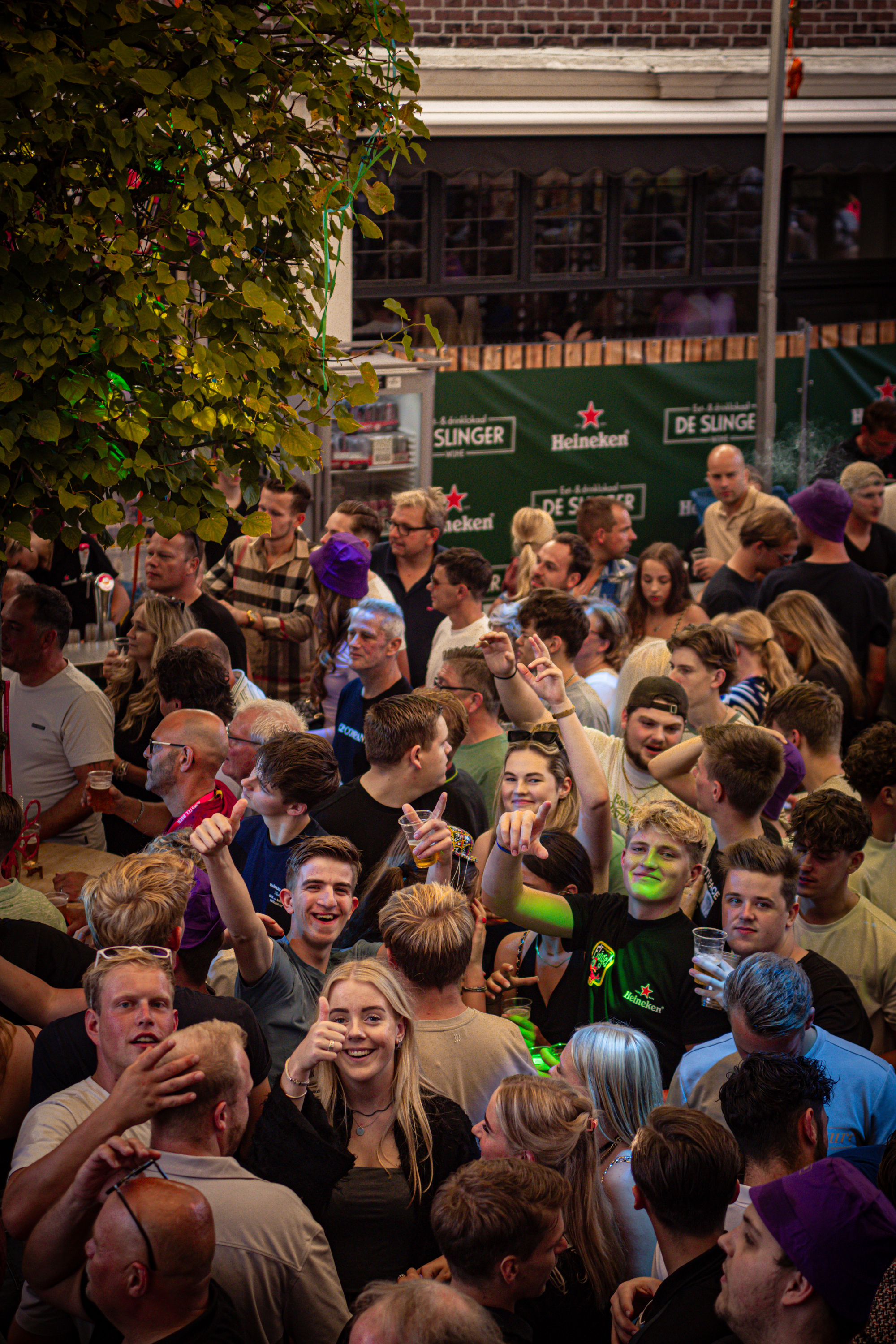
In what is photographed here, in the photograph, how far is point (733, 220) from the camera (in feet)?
39.0

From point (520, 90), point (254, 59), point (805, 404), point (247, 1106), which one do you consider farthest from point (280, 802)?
point (805, 404)

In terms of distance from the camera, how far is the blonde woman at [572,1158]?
2869 mm

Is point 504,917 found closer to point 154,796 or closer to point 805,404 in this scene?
point 154,796

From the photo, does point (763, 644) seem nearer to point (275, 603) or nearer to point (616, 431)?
point (275, 603)

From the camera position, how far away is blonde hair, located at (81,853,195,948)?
134 inches

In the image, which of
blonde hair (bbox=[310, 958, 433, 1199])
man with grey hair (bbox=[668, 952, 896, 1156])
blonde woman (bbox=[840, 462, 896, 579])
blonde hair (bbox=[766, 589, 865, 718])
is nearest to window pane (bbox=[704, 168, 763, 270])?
blonde woman (bbox=[840, 462, 896, 579])

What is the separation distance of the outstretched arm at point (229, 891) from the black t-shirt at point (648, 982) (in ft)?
3.34

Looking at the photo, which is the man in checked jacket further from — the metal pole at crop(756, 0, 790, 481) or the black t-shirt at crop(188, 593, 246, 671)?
the metal pole at crop(756, 0, 790, 481)

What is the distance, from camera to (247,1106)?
306cm

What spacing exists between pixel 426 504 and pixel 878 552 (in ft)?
9.29

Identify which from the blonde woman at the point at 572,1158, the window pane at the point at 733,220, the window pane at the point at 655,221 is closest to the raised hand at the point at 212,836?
the blonde woman at the point at 572,1158

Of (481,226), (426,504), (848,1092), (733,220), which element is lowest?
(848,1092)

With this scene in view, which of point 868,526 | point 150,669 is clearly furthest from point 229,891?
point 868,526

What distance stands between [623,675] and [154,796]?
6.97ft
